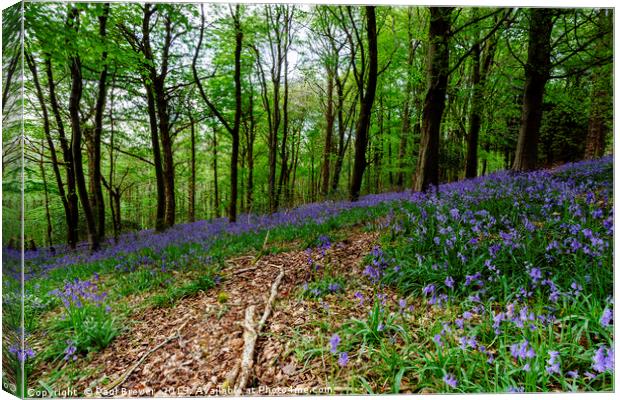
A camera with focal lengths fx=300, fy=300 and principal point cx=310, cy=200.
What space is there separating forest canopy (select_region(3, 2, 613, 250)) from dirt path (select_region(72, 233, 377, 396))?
1329 millimetres

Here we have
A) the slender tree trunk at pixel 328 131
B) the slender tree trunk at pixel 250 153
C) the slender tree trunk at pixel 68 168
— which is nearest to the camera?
the slender tree trunk at pixel 68 168

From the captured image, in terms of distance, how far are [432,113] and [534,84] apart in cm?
Answer: 121

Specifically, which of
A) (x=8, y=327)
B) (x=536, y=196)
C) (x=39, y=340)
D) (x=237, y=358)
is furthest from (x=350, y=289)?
(x=8, y=327)

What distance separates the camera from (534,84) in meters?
3.41

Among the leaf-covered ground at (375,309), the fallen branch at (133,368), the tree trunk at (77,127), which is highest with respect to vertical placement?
the tree trunk at (77,127)

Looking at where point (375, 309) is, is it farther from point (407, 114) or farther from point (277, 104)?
point (407, 114)

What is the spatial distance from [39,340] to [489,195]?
15.2ft

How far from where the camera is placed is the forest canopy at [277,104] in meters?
2.93

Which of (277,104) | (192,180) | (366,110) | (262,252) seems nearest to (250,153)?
(277,104)

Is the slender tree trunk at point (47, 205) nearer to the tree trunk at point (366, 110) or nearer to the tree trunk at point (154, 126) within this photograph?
the tree trunk at point (154, 126)

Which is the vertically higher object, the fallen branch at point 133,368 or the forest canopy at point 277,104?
the forest canopy at point 277,104

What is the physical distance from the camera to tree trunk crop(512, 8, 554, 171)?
3.11 metres

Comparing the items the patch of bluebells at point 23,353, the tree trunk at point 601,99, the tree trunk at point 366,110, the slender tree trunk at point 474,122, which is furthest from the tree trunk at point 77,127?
the tree trunk at point 601,99

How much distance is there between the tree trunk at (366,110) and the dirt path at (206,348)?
2017 mm
